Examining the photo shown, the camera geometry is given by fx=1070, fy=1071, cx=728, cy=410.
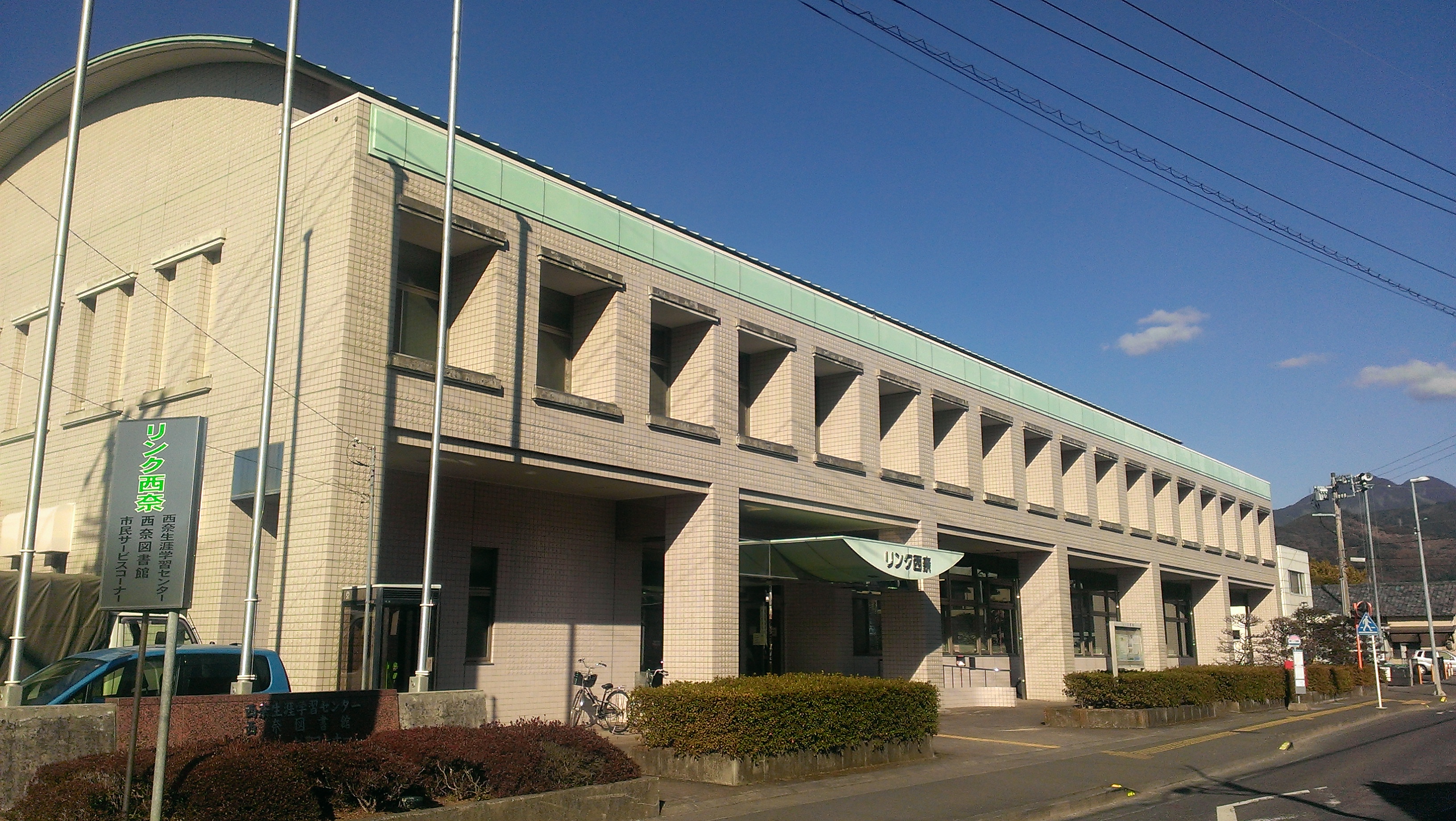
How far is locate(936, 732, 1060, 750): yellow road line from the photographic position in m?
19.2

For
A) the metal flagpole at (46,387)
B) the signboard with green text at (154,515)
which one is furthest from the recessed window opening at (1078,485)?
the signboard with green text at (154,515)

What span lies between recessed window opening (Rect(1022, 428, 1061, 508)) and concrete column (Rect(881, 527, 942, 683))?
8.03 metres

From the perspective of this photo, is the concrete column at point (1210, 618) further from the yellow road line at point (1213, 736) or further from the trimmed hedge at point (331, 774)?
the trimmed hedge at point (331, 774)

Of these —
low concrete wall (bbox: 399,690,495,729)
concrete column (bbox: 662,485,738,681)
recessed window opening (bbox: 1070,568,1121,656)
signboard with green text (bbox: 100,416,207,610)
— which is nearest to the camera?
signboard with green text (bbox: 100,416,207,610)

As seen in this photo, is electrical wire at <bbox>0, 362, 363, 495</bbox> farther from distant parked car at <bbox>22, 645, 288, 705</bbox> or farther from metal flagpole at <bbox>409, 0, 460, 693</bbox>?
distant parked car at <bbox>22, 645, 288, 705</bbox>

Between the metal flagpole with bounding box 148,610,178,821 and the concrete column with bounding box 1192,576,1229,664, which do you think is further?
the concrete column with bounding box 1192,576,1229,664

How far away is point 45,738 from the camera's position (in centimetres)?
882

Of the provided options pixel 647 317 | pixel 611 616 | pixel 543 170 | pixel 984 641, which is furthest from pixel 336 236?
pixel 984 641

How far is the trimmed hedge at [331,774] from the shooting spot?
829 centimetres

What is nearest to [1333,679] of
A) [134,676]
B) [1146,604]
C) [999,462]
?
[1146,604]

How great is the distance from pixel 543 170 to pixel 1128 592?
93.8 feet

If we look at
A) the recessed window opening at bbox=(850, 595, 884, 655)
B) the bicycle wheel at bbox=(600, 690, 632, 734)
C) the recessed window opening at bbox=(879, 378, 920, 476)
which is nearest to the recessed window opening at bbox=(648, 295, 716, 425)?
the bicycle wheel at bbox=(600, 690, 632, 734)

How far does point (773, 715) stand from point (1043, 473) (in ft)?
69.7

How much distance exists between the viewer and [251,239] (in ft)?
55.8
